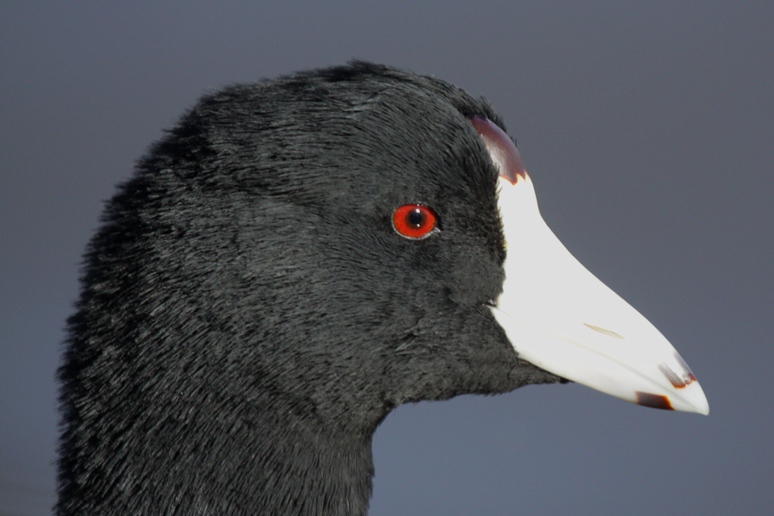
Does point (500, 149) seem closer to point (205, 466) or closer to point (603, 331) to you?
point (603, 331)

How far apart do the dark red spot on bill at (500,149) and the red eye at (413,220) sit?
6.2 inches

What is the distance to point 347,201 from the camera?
52.8 inches

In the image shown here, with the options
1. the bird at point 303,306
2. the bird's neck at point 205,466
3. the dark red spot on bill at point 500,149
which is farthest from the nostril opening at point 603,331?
the bird's neck at point 205,466

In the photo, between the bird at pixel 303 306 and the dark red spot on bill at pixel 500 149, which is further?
the dark red spot on bill at pixel 500 149

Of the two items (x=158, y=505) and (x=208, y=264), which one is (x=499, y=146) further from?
(x=158, y=505)

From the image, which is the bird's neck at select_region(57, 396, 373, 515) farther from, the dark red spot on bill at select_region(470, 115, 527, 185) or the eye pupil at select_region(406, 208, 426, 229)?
the dark red spot on bill at select_region(470, 115, 527, 185)

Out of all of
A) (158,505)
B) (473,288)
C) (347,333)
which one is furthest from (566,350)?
(158,505)

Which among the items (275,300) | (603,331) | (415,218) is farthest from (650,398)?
(275,300)

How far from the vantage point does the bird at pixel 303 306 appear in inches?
51.3

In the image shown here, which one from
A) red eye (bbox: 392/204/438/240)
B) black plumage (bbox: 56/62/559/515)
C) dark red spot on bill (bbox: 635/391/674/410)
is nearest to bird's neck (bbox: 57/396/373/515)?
black plumage (bbox: 56/62/559/515)

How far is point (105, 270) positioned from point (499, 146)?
0.63 metres

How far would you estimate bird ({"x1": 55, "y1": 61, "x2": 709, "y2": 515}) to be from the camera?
1302 mm

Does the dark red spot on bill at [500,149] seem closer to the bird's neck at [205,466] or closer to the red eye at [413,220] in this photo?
the red eye at [413,220]

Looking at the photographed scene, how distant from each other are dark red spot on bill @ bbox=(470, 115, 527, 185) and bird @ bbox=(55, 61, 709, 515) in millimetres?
26
